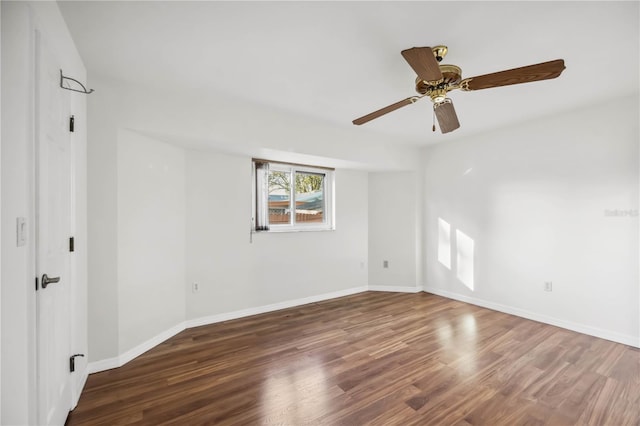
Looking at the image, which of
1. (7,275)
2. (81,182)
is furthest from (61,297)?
(81,182)

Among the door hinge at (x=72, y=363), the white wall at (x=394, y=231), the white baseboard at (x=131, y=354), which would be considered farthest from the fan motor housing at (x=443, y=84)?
the white baseboard at (x=131, y=354)

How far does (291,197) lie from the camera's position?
423 cm

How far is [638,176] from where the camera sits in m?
2.79

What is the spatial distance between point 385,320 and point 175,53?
3.54m

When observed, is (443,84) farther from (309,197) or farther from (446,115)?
(309,197)

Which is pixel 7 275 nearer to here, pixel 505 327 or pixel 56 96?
Answer: pixel 56 96

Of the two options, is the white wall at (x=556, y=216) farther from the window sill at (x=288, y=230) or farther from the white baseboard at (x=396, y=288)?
the window sill at (x=288, y=230)

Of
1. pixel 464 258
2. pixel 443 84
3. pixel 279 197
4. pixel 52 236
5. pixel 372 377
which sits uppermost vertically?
pixel 443 84

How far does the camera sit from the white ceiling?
1.66 m

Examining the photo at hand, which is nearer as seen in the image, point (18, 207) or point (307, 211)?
point (18, 207)

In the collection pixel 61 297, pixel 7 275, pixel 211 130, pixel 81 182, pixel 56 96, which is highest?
pixel 211 130

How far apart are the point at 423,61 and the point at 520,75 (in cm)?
65

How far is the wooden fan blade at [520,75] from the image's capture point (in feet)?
5.15

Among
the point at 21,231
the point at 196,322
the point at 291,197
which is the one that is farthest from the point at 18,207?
the point at 291,197
